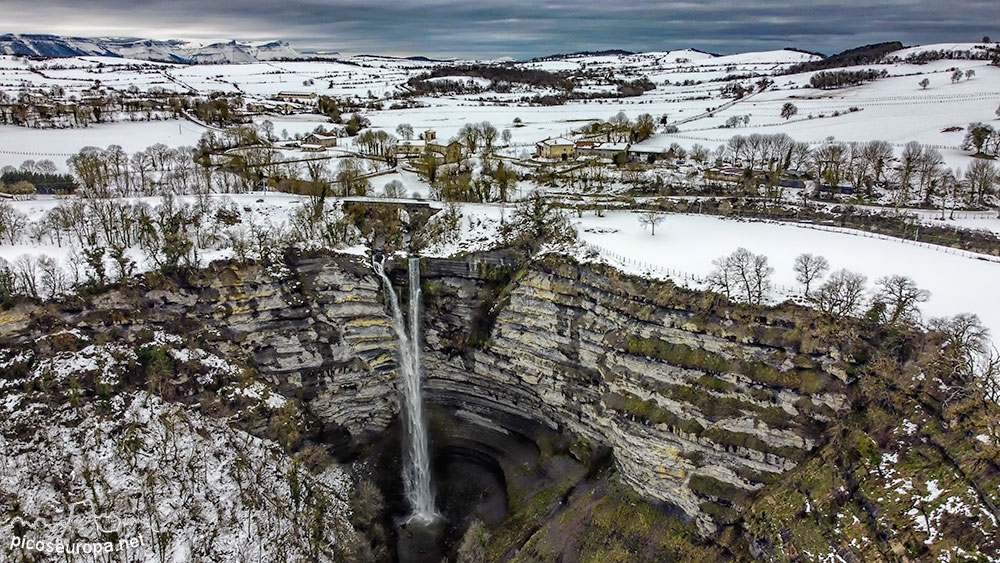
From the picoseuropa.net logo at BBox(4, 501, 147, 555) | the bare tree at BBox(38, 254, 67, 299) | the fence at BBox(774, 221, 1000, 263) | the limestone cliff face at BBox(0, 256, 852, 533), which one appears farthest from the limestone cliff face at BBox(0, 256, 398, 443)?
the fence at BBox(774, 221, 1000, 263)

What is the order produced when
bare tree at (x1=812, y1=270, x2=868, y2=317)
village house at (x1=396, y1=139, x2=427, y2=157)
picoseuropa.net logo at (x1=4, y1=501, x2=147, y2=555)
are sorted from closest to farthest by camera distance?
picoseuropa.net logo at (x1=4, y1=501, x2=147, y2=555)
bare tree at (x1=812, y1=270, x2=868, y2=317)
village house at (x1=396, y1=139, x2=427, y2=157)

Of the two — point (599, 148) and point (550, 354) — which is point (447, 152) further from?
point (550, 354)

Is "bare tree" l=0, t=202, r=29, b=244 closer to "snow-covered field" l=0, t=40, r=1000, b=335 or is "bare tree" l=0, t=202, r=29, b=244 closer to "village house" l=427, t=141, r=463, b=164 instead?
"snow-covered field" l=0, t=40, r=1000, b=335

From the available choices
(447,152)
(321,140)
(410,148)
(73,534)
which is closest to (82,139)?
(321,140)

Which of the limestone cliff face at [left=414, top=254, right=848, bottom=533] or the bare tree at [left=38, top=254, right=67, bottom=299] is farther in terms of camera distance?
the bare tree at [left=38, top=254, right=67, bottom=299]

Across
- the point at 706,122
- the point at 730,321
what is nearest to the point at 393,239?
the point at 730,321

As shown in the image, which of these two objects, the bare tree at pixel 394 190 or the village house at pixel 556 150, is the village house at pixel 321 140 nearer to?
the bare tree at pixel 394 190

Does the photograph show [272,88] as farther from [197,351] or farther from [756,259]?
[756,259]
